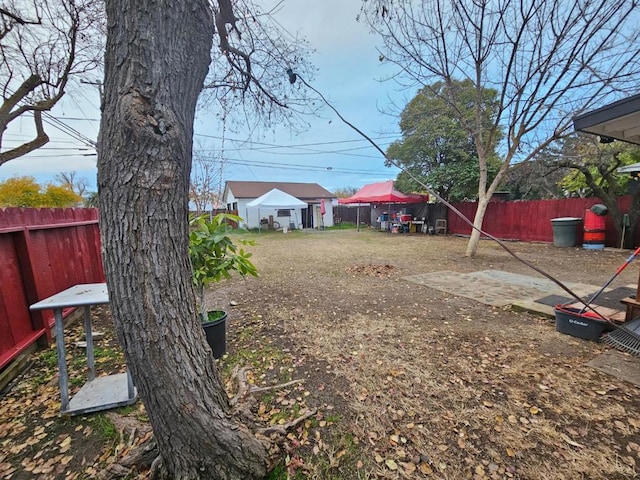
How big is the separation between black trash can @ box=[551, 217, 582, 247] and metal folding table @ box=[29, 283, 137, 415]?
11.2 meters

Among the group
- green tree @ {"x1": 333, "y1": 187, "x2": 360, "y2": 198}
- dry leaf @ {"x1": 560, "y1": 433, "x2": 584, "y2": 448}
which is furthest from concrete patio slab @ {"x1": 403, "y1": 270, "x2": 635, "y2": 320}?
green tree @ {"x1": 333, "y1": 187, "x2": 360, "y2": 198}

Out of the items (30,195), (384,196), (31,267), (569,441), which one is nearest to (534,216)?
(384,196)

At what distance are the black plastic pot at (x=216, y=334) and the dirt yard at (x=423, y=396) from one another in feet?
0.41

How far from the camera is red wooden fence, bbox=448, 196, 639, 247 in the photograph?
8180 millimetres

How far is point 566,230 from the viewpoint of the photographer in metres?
8.52

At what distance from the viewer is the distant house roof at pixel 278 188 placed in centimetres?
1959

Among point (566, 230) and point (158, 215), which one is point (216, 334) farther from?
point (566, 230)

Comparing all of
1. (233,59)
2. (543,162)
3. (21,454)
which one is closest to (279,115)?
(233,59)

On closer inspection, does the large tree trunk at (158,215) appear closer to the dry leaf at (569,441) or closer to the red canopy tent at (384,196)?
the dry leaf at (569,441)

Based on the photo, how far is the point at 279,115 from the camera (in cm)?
385

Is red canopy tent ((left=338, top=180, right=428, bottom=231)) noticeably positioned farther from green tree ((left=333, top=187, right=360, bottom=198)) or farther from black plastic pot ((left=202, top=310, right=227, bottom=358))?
green tree ((left=333, top=187, right=360, bottom=198))

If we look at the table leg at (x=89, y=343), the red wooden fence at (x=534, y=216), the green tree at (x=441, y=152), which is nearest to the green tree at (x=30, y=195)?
the table leg at (x=89, y=343)

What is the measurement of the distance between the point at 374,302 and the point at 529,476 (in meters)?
2.77

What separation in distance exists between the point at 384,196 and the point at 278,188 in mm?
10291
